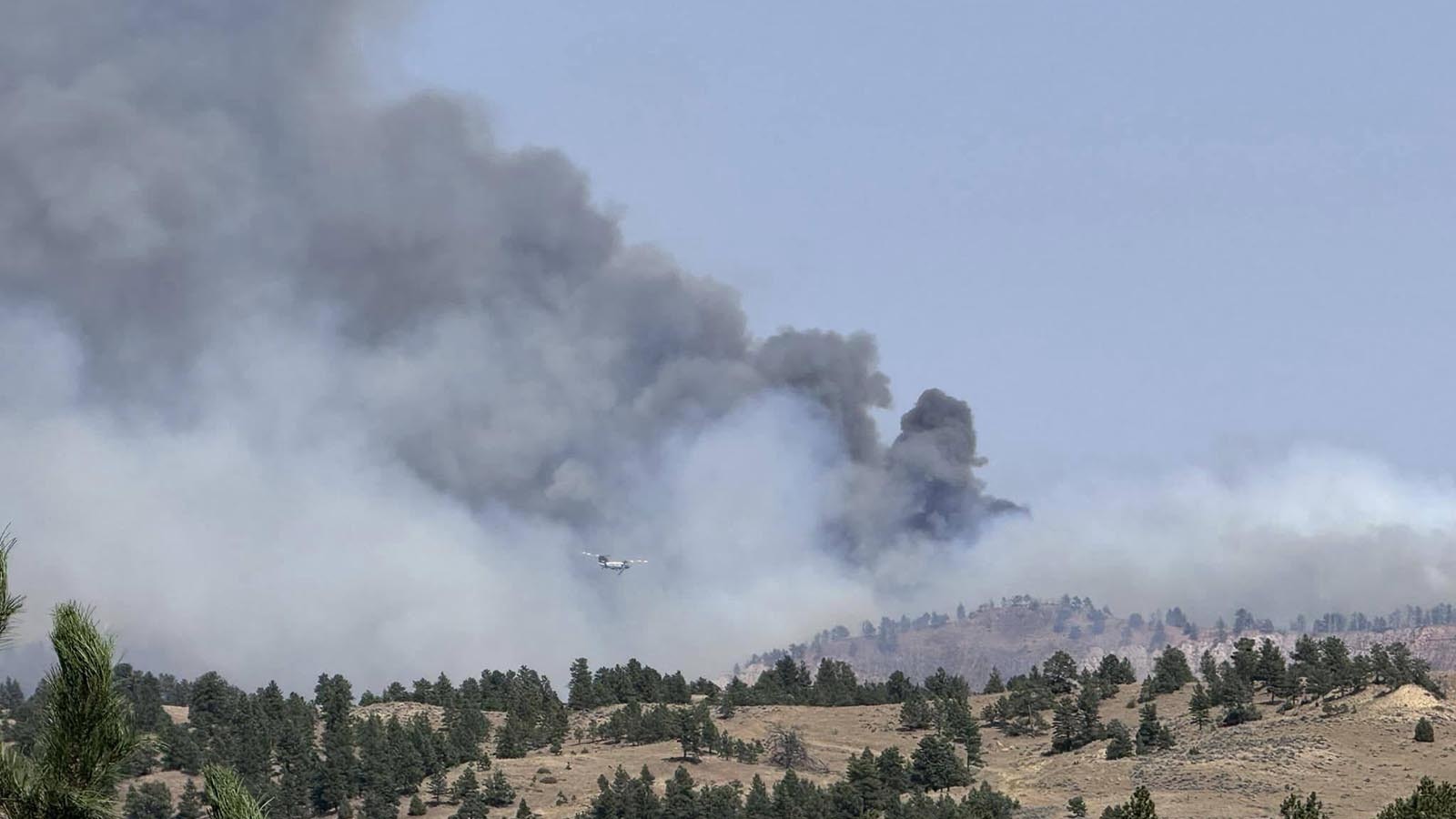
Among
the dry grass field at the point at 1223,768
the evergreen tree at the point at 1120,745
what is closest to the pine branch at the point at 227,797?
the dry grass field at the point at 1223,768

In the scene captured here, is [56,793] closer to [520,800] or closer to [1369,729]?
[520,800]

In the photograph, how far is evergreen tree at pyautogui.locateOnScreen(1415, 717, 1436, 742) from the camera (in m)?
168

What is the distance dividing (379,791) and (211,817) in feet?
538

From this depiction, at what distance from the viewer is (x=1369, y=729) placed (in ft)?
575

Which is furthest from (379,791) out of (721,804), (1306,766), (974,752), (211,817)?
(211,817)

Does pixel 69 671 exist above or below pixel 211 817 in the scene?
above

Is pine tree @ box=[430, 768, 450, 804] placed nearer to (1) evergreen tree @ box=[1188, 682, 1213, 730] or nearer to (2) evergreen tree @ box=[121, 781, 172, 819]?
(2) evergreen tree @ box=[121, 781, 172, 819]

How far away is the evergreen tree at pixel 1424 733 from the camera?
550ft

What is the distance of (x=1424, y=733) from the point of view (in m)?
168

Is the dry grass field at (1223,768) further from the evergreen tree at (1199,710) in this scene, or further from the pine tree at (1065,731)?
the pine tree at (1065,731)

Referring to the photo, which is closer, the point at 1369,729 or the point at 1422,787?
the point at 1422,787

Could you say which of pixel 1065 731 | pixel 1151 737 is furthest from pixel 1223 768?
pixel 1065 731

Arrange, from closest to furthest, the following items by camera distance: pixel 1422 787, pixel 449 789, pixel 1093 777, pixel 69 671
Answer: pixel 69 671 < pixel 1422 787 < pixel 1093 777 < pixel 449 789

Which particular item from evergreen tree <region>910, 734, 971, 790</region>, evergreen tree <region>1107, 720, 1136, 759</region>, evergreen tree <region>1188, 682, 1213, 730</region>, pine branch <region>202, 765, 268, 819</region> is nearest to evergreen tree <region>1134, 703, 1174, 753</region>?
evergreen tree <region>1107, 720, 1136, 759</region>
